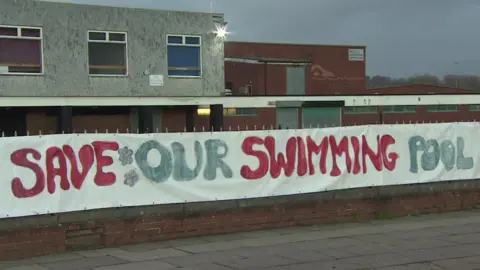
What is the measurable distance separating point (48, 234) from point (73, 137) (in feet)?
4.86

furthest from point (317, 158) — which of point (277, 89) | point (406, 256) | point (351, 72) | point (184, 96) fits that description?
point (351, 72)

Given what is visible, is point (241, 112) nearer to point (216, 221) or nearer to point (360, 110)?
point (360, 110)

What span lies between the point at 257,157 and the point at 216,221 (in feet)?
4.47

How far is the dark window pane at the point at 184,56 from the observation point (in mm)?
30609

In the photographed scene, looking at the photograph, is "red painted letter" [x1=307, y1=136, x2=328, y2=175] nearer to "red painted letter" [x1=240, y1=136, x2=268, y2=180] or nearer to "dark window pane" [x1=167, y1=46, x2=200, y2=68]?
"red painted letter" [x1=240, y1=136, x2=268, y2=180]

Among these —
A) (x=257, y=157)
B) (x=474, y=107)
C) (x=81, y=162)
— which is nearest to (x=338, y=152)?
(x=257, y=157)

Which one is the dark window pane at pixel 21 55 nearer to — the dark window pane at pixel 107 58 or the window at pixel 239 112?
the dark window pane at pixel 107 58

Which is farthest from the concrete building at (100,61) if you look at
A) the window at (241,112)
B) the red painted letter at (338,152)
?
the red painted letter at (338,152)

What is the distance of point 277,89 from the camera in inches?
1955

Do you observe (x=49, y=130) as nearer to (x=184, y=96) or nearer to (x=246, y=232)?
(x=184, y=96)

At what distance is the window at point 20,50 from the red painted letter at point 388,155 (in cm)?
2030

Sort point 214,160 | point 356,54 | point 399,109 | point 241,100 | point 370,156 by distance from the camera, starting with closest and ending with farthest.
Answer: point 214,160 → point 370,156 → point 241,100 → point 399,109 → point 356,54

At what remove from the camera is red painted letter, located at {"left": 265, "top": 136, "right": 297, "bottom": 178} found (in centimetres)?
1052

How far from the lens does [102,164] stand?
9102 millimetres
